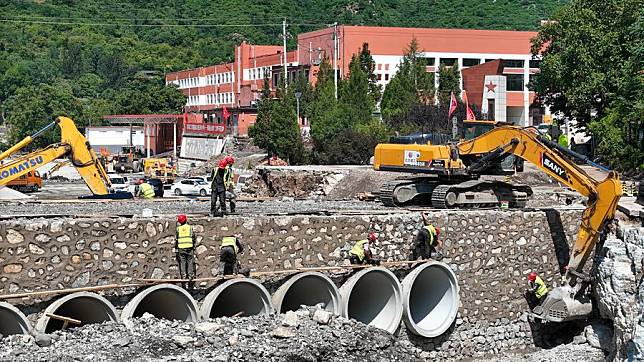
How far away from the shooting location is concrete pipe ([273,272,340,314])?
1678 centimetres

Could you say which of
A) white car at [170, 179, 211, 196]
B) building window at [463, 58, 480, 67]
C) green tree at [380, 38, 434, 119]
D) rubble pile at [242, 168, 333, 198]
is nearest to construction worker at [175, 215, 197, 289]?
rubble pile at [242, 168, 333, 198]

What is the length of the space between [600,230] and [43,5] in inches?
5401

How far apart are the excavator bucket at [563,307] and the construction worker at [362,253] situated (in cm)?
361

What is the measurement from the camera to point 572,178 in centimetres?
1952

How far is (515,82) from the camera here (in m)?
61.8

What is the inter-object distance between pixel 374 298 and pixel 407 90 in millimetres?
37302

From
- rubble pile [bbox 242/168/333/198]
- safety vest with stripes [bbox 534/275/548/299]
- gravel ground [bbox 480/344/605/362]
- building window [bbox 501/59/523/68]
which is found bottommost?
gravel ground [bbox 480/344/605/362]

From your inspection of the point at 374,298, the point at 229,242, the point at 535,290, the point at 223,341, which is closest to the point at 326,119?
the point at 535,290

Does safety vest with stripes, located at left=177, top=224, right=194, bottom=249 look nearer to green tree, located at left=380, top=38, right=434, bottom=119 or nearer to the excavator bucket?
the excavator bucket

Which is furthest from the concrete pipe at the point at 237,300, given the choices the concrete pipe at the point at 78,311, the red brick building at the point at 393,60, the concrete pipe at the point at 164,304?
the red brick building at the point at 393,60

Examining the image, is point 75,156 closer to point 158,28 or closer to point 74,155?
point 74,155

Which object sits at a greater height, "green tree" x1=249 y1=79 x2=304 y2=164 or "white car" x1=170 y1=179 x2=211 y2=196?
"green tree" x1=249 y1=79 x2=304 y2=164

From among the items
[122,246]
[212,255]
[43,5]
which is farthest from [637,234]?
[43,5]

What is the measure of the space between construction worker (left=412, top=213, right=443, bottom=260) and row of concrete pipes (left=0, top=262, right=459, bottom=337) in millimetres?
216
